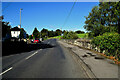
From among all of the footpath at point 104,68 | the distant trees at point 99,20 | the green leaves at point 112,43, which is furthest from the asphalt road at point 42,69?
the distant trees at point 99,20

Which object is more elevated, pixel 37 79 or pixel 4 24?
pixel 4 24

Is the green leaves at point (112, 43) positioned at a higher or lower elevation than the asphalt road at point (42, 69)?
higher

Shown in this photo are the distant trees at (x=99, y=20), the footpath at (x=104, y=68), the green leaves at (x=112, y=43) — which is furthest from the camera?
the distant trees at (x=99, y=20)

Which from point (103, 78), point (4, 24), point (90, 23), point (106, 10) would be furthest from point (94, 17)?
point (103, 78)

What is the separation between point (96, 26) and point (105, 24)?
4368 mm

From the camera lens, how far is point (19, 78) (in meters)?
5.00

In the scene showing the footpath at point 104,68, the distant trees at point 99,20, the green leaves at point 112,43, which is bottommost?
the footpath at point 104,68

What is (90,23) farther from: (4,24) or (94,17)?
(4,24)

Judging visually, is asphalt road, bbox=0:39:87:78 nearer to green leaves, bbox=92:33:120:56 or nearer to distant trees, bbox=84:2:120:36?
green leaves, bbox=92:33:120:56

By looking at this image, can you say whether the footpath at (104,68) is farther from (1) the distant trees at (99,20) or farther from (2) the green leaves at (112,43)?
(1) the distant trees at (99,20)

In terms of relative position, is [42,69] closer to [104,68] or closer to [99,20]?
[104,68]

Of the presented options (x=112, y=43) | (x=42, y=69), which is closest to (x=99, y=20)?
(x=112, y=43)

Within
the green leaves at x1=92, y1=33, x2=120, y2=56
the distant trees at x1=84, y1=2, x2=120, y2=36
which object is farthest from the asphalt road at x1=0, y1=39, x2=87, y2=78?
the distant trees at x1=84, y1=2, x2=120, y2=36

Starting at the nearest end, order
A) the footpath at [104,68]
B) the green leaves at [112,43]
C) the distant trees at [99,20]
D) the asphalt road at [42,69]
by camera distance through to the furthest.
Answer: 1. the footpath at [104,68]
2. the asphalt road at [42,69]
3. the green leaves at [112,43]
4. the distant trees at [99,20]
